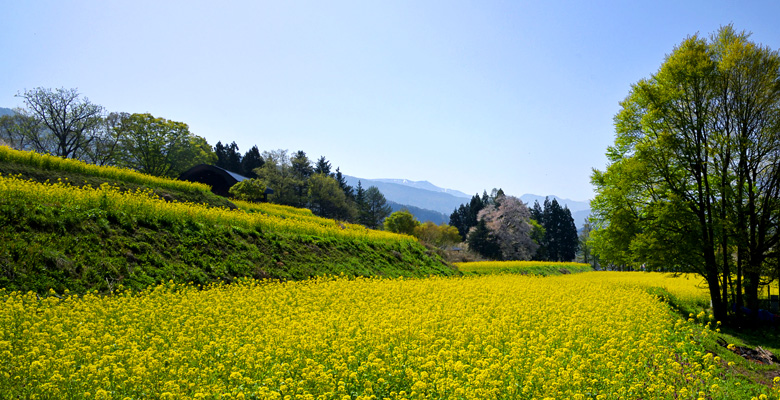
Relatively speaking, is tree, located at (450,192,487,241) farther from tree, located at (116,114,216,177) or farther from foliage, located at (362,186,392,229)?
tree, located at (116,114,216,177)

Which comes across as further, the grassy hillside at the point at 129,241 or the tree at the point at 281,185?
the tree at the point at 281,185

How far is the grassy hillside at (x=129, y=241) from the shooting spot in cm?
928

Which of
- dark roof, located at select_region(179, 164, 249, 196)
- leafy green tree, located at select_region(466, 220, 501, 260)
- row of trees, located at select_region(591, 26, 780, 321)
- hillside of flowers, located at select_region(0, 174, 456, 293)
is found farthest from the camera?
Answer: leafy green tree, located at select_region(466, 220, 501, 260)

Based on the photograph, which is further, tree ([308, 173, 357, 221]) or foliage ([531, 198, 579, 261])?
foliage ([531, 198, 579, 261])

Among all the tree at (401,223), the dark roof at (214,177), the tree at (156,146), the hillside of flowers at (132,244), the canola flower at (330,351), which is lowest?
the canola flower at (330,351)

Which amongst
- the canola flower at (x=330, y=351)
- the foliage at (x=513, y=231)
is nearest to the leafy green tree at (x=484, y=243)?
the foliage at (x=513, y=231)

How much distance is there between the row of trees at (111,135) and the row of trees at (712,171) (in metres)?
49.7

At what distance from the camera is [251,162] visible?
67188 mm

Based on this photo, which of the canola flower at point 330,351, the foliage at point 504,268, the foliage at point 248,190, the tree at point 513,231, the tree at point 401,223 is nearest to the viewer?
the canola flower at point 330,351

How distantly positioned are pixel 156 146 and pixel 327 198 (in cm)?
2192

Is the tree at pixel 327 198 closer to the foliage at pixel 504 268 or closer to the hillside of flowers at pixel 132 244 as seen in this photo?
the foliage at pixel 504 268

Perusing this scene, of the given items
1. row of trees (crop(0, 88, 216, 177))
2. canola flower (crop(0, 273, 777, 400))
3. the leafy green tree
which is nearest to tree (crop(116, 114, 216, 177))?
row of trees (crop(0, 88, 216, 177))

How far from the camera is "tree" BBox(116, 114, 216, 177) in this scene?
46281mm

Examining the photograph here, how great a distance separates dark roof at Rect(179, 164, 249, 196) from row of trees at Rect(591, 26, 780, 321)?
34.3 meters
